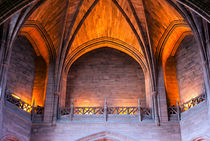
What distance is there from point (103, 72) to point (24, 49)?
15.2 feet

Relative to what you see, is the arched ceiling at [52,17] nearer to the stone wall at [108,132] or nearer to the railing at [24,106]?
the railing at [24,106]

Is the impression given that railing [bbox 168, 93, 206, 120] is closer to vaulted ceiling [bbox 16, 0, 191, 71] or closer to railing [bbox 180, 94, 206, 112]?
railing [bbox 180, 94, 206, 112]

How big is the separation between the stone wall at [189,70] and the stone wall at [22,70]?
7.92 meters

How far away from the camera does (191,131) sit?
14117mm

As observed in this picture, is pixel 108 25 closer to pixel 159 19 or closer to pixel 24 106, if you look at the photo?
pixel 159 19

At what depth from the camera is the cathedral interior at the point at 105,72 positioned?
13938 millimetres

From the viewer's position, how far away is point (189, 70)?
15977 millimetres

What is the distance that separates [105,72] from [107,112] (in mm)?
3079

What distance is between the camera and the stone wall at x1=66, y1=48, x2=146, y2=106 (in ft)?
57.1

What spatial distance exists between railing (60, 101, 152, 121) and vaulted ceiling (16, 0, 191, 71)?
8.95ft

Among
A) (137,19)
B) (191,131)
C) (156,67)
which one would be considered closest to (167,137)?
(191,131)

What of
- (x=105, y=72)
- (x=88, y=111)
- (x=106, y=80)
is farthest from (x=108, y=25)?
(x=88, y=111)

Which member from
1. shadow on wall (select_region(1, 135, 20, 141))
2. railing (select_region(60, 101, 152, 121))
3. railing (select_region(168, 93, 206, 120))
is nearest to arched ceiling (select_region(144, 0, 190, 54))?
railing (select_region(168, 93, 206, 120))

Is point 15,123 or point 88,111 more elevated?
point 88,111
